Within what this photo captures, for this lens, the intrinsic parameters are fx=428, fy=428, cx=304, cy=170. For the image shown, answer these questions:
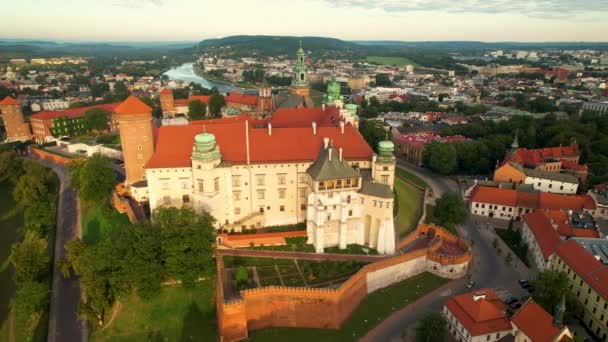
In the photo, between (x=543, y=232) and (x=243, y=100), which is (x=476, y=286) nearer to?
(x=543, y=232)

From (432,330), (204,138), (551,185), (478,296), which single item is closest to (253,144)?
(204,138)

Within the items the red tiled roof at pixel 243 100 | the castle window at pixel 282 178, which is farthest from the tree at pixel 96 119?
the castle window at pixel 282 178

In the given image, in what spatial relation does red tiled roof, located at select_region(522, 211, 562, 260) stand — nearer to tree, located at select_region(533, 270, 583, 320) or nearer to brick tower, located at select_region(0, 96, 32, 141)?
tree, located at select_region(533, 270, 583, 320)

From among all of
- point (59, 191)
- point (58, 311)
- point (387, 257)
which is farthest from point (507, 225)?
point (59, 191)

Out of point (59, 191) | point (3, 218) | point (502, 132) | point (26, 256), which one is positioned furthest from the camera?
point (502, 132)

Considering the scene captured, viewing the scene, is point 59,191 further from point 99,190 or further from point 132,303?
point 132,303

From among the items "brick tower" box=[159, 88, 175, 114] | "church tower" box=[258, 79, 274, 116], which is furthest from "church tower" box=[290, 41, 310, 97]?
"brick tower" box=[159, 88, 175, 114]
